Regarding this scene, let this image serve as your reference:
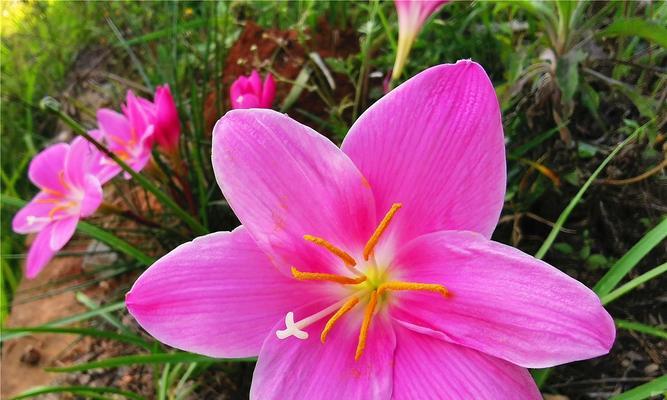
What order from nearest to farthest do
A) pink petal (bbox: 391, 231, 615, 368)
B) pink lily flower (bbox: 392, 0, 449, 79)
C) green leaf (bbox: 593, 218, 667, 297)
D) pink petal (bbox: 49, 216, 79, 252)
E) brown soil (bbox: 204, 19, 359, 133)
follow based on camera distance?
1. pink petal (bbox: 391, 231, 615, 368)
2. green leaf (bbox: 593, 218, 667, 297)
3. pink lily flower (bbox: 392, 0, 449, 79)
4. pink petal (bbox: 49, 216, 79, 252)
5. brown soil (bbox: 204, 19, 359, 133)

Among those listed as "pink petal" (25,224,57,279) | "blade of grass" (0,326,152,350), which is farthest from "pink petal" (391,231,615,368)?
"pink petal" (25,224,57,279)

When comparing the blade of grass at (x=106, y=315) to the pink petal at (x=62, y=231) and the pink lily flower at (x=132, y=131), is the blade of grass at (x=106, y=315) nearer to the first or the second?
the pink petal at (x=62, y=231)

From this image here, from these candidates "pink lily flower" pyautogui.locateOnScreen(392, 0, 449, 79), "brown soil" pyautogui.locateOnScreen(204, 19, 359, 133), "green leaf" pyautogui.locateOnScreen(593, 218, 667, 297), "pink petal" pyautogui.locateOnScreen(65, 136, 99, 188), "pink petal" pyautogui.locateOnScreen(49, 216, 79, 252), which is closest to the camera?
"green leaf" pyautogui.locateOnScreen(593, 218, 667, 297)

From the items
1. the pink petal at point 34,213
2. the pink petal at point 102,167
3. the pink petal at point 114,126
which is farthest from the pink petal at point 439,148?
the pink petal at point 34,213


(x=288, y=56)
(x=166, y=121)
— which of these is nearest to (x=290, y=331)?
(x=166, y=121)

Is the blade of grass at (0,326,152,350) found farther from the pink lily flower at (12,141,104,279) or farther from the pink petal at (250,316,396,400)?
the pink petal at (250,316,396,400)

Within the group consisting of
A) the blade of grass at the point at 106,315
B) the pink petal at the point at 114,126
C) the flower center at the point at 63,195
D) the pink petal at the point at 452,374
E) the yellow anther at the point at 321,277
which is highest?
the yellow anther at the point at 321,277

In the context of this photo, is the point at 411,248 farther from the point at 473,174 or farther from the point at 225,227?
the point at 225,227
